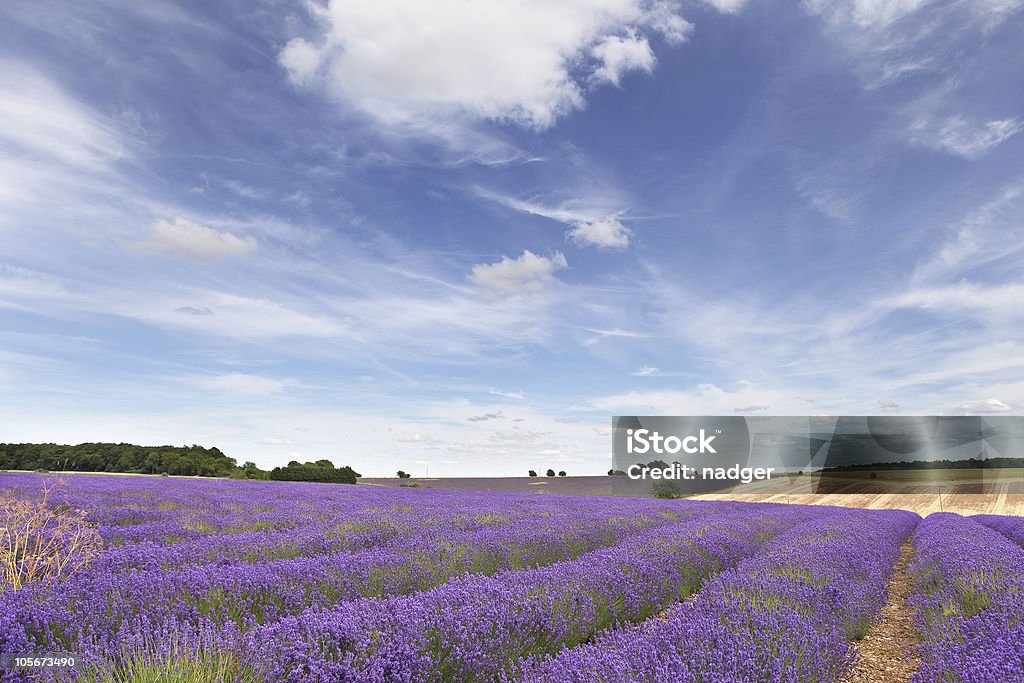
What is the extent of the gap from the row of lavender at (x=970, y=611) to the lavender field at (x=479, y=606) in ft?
0.07

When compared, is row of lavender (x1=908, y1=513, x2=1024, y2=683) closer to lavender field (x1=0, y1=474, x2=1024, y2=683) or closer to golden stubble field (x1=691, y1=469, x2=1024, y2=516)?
lavender field (x1=0, y1=474, x2=1024, y2=683)

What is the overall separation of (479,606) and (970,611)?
355 centimetres

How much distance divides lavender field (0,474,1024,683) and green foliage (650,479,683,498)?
18.3 metres

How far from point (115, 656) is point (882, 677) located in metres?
4.74

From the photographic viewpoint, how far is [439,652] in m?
2.90

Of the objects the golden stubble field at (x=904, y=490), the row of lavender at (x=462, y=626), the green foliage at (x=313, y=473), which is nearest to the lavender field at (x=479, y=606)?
the row of lavender at (x=462, y=626)

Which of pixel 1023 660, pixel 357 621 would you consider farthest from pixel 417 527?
pixel 1023 660

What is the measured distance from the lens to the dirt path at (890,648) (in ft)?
13.1

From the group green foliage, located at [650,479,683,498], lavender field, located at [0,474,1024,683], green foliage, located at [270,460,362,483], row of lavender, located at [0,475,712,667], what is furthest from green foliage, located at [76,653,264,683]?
green foliage, located at [270,460,362,483]

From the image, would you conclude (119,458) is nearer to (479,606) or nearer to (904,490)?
(479,606)

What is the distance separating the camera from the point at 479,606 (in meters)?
3.27

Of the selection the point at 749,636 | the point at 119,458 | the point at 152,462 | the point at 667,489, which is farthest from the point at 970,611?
the point at 119,458

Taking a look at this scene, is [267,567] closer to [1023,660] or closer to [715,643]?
[715,643]

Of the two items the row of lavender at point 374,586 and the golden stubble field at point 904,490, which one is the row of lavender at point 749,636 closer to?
the row of lavender at point 374,586
